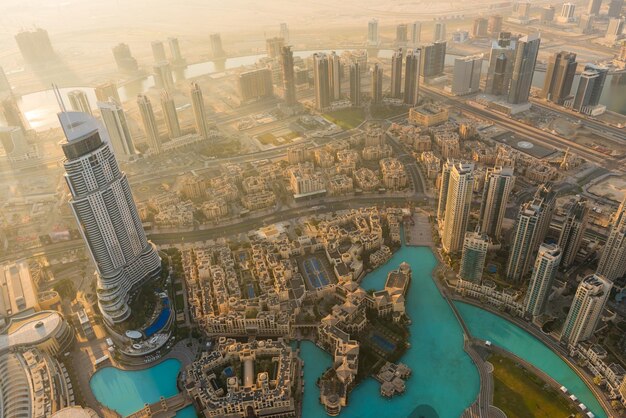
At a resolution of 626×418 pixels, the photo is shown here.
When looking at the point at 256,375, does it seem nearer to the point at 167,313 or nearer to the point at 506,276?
the point at 167,313

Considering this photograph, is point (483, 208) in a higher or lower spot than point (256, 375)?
higher

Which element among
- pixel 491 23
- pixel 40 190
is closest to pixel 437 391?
pixel 40 190

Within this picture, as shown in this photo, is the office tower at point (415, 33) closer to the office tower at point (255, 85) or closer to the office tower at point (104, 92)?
the office tower at point (255, 85)

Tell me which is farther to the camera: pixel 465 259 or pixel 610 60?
pixel 610 60

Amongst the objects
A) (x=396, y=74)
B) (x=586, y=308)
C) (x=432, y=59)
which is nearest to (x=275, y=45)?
(x=396, y=74)

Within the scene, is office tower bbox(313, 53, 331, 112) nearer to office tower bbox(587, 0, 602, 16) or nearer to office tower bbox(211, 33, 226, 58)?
office tower bbox(211, 33, 226, 58)

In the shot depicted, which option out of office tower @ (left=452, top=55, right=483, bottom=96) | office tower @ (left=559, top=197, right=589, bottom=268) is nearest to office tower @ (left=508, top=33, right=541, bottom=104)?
office tower @ (left=452, top=55, right=483, bottom=96)
